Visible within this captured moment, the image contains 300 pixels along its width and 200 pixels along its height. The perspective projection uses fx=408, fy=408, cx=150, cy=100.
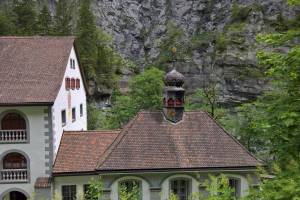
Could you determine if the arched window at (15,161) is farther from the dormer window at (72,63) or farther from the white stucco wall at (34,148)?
the dormer window at (72,63)

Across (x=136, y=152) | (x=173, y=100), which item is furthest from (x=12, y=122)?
(x=173, y=100)

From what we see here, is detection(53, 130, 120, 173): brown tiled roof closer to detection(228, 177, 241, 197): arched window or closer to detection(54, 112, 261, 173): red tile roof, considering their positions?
detection(54, 112, 261, 173): red tile roof

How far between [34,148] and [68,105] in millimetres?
4879

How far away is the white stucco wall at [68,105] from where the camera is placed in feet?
81.6

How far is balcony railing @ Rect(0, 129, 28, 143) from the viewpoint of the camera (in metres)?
24.0

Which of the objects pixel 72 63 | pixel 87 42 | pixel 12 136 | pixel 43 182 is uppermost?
pixel 87 42

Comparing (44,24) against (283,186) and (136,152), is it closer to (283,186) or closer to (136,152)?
(136,152)

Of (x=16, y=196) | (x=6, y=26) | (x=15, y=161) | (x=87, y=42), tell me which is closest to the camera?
(x=15, y=161)

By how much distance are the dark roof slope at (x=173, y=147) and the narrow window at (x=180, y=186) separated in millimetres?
1116

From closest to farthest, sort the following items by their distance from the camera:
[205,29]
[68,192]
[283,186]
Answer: [283,186] < [68,192] < [205,29]

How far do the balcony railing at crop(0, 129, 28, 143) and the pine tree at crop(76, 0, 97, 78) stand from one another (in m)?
33.0

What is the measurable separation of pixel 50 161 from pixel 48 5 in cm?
5069

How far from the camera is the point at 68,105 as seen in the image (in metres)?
28.2

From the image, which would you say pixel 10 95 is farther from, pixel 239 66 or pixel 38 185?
pixel 239 66
